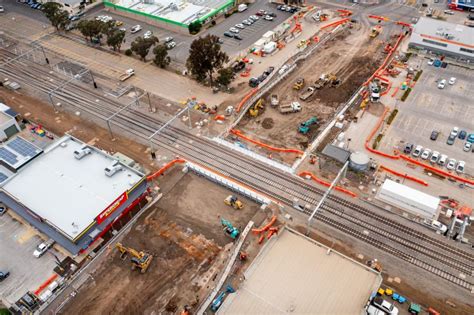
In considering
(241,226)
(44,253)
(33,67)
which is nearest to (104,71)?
(33,67)

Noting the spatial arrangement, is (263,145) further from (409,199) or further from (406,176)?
(409,199)

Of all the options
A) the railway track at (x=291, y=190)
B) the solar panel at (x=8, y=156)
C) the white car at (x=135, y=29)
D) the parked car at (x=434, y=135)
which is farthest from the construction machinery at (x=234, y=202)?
the white car at (x=135, y=29)

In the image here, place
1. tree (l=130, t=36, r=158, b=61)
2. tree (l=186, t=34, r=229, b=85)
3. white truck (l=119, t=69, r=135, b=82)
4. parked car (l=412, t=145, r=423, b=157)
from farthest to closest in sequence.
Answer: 1. tree (l=130, t=36, r=158, b=61)
2. white truck (l=119, t=69, r=135, b=82)
3. tree (l=186, t=34, r=229, b=85)
4. parked car (l=412, t=145, r=423, b=157)

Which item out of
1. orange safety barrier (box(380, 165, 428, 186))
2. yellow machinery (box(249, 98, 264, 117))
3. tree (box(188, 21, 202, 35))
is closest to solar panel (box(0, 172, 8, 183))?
yellow machinery (box(249, 98, 264, 117))

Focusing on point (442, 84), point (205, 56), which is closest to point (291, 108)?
point (205, 56)

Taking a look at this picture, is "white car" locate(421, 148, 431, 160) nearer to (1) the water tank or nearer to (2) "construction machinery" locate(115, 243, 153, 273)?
(1) the water tank
